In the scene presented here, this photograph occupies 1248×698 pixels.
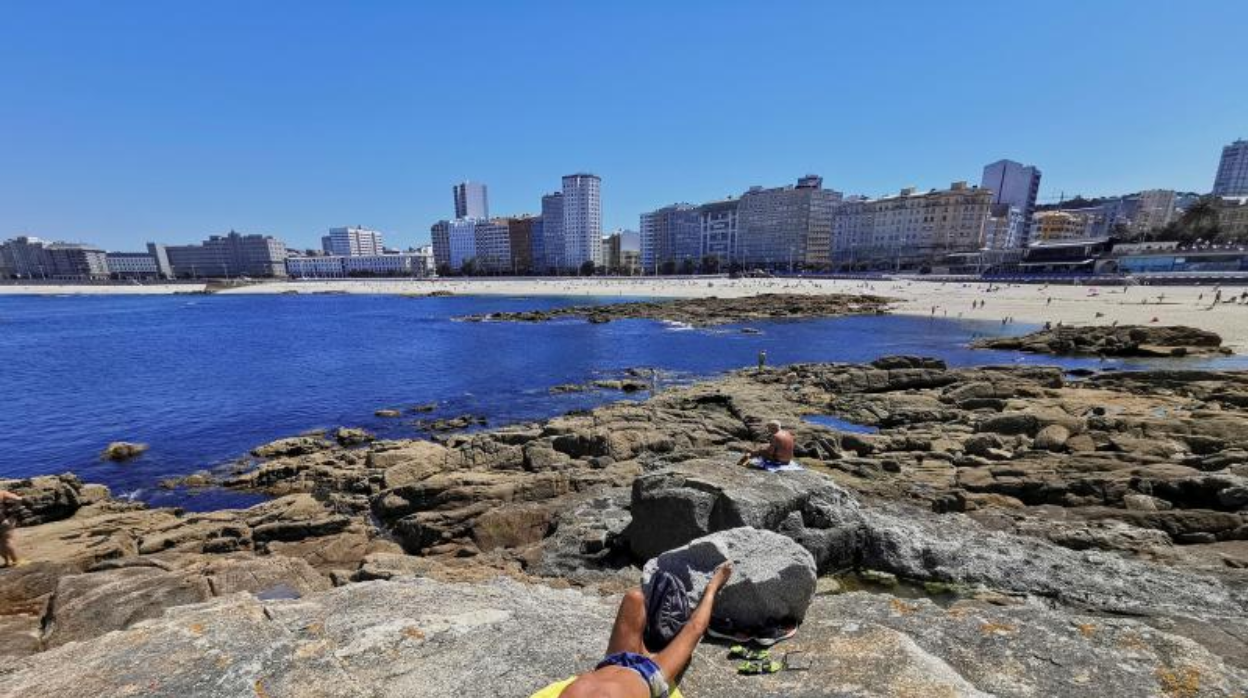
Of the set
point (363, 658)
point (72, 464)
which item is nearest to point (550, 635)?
point (363, 658)

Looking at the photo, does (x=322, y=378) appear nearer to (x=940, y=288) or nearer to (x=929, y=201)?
(x=940, y=288)

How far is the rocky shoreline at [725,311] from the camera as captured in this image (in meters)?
69.6

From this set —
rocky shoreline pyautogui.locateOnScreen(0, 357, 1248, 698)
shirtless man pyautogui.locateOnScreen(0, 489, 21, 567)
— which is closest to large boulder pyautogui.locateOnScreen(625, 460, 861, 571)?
rocky shoreline pyautogui.locateOnScreen(0, 357, 1248, 698)

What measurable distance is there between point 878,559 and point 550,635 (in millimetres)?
5926

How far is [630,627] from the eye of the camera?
15.6 feet

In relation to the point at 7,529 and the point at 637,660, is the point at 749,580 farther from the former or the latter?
the point at 7,529

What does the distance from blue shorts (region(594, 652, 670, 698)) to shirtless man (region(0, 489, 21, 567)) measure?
1306 centimetres

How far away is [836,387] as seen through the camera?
26.5 m

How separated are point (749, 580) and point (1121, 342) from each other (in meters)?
44.6

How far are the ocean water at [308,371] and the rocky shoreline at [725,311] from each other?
5.27m

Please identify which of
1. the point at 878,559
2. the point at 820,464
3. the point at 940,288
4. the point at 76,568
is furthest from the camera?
the point at 940,288

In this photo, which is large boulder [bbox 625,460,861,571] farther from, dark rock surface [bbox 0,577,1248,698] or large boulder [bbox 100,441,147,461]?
large boulder [bbox 100,441,147,461]

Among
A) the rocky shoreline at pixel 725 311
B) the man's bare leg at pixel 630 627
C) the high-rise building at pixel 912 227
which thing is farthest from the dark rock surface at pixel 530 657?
the high-rise building at pixel 912 227

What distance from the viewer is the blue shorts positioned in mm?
4145
